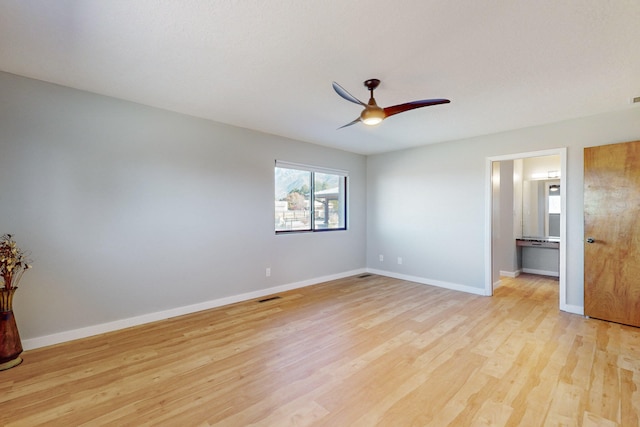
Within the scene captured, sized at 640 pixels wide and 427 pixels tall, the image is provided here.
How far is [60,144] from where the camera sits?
9.25ft

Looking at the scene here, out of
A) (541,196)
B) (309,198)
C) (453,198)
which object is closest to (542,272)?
(541,196)

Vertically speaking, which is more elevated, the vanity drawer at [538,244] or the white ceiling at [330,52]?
the white ceiling at [330,52]

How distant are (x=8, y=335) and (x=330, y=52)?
3.43 meters

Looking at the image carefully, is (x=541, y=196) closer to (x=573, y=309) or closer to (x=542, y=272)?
(x=542, y=272)

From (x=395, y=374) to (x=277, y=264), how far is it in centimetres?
264

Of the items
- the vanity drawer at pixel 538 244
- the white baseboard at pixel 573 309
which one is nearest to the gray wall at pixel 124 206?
the white baseboard at pixel 573 309

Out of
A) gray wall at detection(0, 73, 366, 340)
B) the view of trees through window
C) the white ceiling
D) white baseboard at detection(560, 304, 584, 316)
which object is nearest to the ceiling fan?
the white ceiling

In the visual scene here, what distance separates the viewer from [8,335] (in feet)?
7.79

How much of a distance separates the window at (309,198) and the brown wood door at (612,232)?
3.52 m

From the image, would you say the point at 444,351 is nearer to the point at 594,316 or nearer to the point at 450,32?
the point at 594,316

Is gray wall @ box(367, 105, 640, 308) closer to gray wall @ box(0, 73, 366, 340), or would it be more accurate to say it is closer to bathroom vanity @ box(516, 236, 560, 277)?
bathroom vanity @ box(516, 236, 560, 277)

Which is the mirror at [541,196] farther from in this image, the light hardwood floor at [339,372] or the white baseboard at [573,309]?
the light hardwood floor at [339,372]

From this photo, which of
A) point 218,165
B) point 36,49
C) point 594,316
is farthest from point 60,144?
point 594,316

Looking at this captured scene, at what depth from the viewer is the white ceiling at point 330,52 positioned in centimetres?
174
